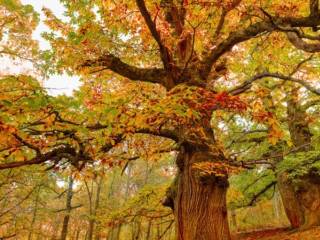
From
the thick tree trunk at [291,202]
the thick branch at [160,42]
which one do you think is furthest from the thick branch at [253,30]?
the thick tree trunk at [291,202]

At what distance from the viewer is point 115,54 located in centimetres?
594

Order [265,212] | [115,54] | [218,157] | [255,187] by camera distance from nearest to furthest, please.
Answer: [218,157], [115,54], [255,187], [265,212]

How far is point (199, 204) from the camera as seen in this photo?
507cm

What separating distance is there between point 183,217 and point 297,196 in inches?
295

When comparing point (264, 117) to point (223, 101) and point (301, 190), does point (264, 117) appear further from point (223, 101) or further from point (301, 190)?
point (301, 190)

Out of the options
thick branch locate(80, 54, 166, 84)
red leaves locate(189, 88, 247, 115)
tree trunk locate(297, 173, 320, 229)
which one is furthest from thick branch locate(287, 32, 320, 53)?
tree trunk locate(297, 173, 320, 229)

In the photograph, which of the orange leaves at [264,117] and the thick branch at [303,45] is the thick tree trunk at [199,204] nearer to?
the orange leaves at [264,117]

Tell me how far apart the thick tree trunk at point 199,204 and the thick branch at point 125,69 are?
1485 millimetres

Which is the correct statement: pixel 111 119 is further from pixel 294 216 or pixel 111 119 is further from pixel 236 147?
pixel 294 216

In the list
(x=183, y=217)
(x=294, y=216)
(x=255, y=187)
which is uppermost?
(x=255, y=187)

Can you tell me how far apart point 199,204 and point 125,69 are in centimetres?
268

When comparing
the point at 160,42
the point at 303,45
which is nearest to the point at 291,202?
the point at 303,45

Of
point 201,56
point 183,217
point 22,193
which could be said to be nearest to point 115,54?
point 201,56

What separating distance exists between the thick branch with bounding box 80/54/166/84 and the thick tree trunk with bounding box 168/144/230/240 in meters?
1.49
